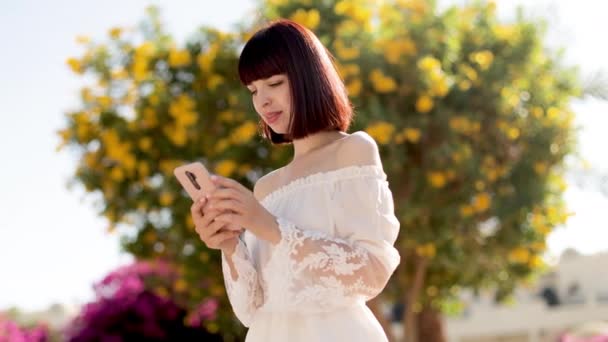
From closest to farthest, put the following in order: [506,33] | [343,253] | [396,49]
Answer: [343,253] → [396,49] → [506,33]

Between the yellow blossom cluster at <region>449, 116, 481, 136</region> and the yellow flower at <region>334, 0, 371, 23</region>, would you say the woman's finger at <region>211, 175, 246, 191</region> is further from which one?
the yellow flower at <region>334, 0, 371, 23</region>

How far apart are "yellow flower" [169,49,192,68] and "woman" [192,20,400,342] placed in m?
6.04

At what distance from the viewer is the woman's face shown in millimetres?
2680

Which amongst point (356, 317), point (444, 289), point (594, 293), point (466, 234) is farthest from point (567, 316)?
point (356, 317)

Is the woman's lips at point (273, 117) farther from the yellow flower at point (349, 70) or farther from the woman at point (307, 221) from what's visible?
the yellow flower at point (349, 70)

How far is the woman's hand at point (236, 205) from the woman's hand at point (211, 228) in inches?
0.8

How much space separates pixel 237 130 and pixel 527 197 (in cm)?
259

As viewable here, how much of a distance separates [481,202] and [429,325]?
238 centimetres

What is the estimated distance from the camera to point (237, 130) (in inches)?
322

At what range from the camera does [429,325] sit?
10188mm

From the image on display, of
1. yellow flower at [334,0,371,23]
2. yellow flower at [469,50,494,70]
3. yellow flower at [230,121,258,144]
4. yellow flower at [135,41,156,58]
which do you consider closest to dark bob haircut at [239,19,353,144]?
yellow flower at [230,121,258,144]

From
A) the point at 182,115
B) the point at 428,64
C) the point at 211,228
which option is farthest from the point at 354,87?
the point at 211,228

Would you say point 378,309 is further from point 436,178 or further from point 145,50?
point 145,50

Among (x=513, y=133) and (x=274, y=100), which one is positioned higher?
(x=513, y=133)
